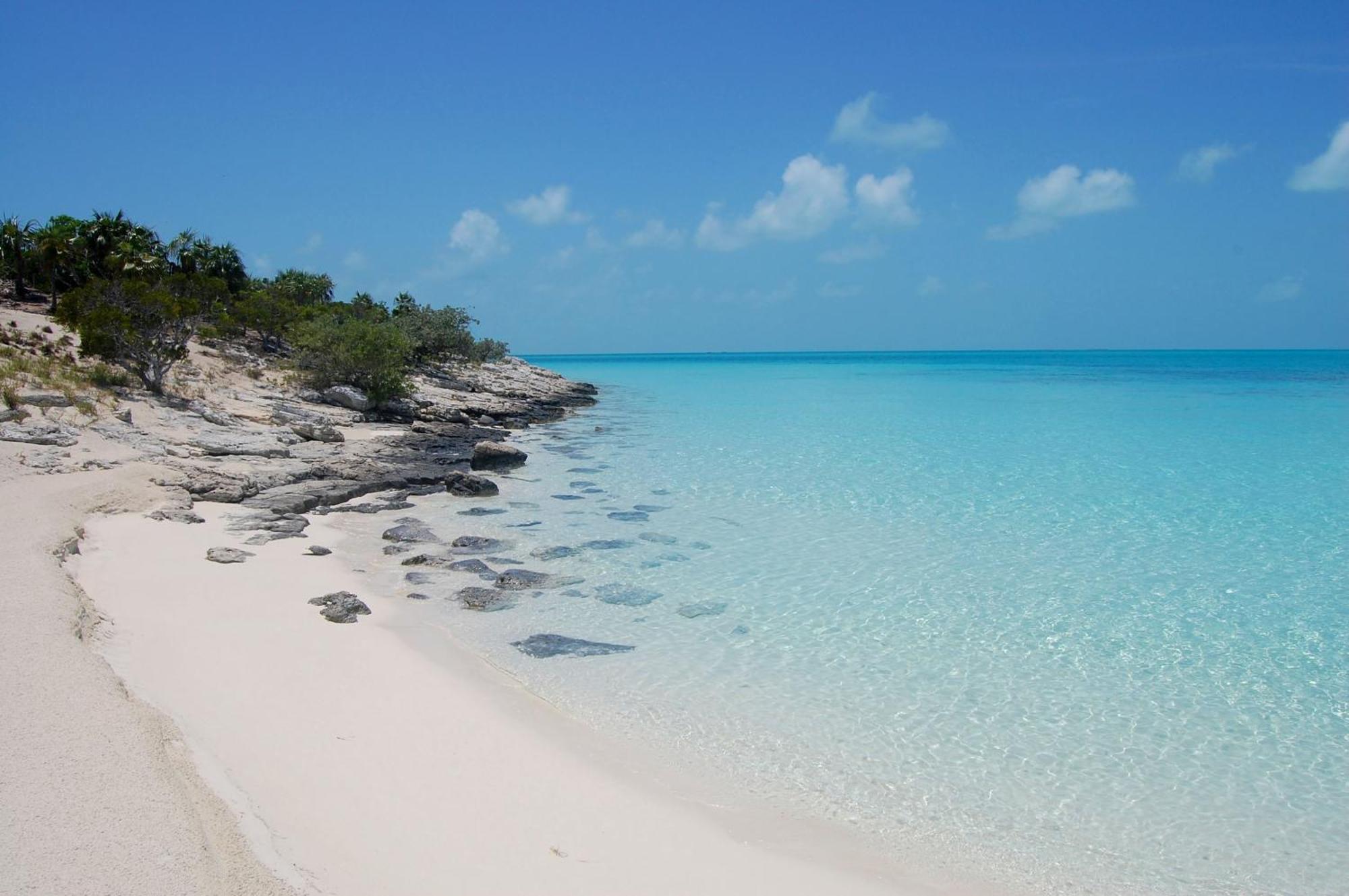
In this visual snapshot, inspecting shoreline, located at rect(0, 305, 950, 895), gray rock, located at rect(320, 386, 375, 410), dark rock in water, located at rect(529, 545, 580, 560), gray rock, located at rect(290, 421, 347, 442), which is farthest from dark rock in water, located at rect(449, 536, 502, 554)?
gray rock, located at rect(320, 386, 375, 410)

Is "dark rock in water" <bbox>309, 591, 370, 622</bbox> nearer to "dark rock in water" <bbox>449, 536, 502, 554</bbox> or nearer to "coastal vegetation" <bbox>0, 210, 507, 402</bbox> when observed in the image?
"dark rock in water" <bbox>449, 536, 502, 554</bbox>

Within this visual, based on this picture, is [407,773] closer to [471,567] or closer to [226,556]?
[471,567]

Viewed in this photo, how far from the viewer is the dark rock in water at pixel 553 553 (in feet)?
42.8

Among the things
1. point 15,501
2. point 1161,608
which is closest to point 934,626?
point 1161,608

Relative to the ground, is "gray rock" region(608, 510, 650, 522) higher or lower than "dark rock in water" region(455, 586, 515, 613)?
higher

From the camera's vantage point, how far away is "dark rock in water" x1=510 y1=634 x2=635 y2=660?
29.8 ft

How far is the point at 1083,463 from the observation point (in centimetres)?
2278

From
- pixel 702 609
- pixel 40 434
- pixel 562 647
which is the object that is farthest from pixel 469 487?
pixel 562 647

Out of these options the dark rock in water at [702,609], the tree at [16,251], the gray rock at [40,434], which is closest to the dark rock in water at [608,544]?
the dark rock in water at [702,609]

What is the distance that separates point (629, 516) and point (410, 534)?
4221 millimetres

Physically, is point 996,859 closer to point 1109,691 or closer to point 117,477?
point 1109,691

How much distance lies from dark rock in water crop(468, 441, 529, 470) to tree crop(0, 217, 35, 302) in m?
29.2

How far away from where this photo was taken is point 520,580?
1162 cm

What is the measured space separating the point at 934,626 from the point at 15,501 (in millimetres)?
12114
